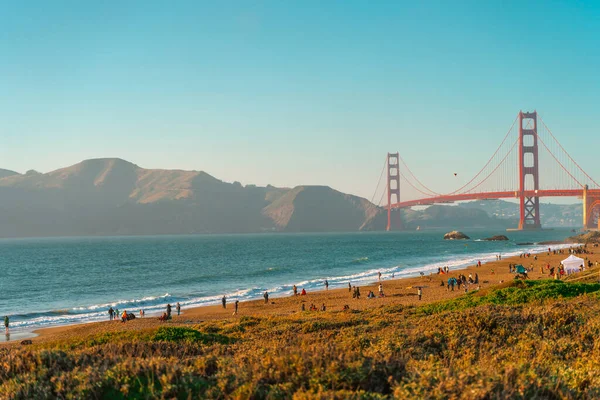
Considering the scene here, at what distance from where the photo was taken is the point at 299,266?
67.2 m

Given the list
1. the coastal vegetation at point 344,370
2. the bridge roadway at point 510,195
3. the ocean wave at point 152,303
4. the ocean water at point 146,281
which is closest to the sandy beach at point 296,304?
the ocean wave at point 152,303

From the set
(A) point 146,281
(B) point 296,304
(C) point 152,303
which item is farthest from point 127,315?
(A) point 146,281

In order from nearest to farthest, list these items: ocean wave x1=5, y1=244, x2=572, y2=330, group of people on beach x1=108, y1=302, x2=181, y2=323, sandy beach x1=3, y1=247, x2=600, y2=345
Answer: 1. sandy beach x1=3, y1=247, x2=600, y2=345
2. group of people on beach x1=108, y1=302, x2=181, y2=323
3. ocean wave x1=5, y1=244, x2=572, y2=330

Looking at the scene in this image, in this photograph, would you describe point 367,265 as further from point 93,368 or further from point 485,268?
point 93,368

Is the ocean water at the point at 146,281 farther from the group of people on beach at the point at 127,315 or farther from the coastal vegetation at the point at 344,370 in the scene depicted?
the coastal vegetation at the point at 344,370

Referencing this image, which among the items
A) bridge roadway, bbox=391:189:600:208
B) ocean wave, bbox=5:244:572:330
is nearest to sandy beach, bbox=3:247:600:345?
ocean wave, bbox=5:244:572:330

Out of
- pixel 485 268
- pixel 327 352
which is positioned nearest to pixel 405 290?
pixel 485 268

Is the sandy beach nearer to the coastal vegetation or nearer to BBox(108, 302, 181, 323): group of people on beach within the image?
BBox(108, 302, 181, 323): group of people on beach

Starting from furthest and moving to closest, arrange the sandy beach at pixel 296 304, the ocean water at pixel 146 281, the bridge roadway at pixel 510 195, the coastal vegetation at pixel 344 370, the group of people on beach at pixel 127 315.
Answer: the bridge roadway at pixel 510 195, the ocean water at pixel 146 281, the group of people on beach at pixel 127 315, the sandy beach at pixel 296 304, the coastal vegetation at pixel 344 370

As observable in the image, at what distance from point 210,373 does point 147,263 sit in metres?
72.3

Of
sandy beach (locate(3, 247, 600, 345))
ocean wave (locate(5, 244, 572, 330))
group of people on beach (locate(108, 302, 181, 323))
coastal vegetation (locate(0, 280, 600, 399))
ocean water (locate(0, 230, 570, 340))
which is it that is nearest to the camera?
coastal vegetation (locate(0, 280, 600, 399))

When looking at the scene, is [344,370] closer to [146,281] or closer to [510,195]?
[146,281]

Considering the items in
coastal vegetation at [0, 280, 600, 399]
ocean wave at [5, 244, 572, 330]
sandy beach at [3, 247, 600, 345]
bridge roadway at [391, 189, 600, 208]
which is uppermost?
bridge roadway at [391, 189, 600, 208]

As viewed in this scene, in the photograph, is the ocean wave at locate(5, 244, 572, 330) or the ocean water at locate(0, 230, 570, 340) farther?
the ocean water at locate(0, 230, 570, 340)
